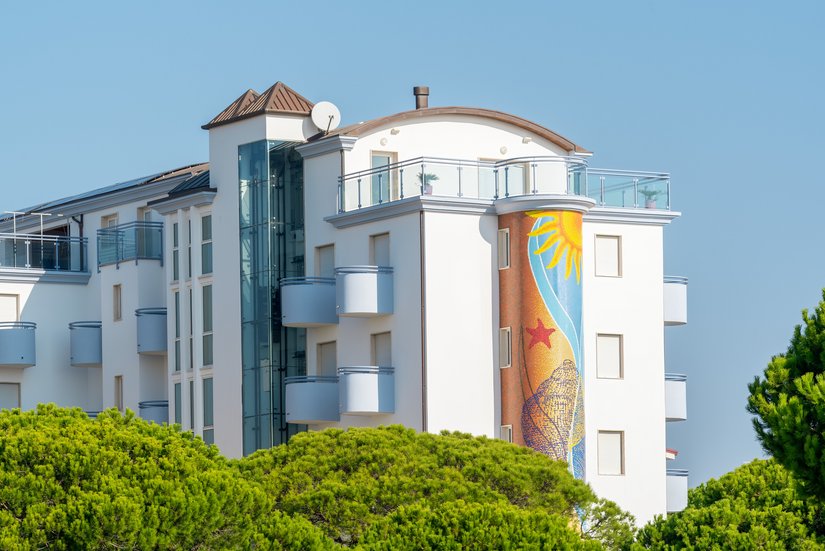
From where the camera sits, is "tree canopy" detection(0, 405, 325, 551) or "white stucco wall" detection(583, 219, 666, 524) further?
"white stucco wall" detection(583, 219, 666, 524)

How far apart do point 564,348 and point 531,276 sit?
→ 85.9 inches

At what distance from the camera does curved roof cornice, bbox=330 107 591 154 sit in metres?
64.5

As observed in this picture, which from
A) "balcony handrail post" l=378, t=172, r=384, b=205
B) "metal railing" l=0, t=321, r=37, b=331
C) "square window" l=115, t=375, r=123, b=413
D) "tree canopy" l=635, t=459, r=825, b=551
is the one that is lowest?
"tree canopy" l=635, t=459, r=825, b=551

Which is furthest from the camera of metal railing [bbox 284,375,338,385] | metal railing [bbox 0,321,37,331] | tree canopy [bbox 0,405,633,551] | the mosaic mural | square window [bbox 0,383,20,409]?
square window [bbox 0,383,20,409]

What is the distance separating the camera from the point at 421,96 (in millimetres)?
68000

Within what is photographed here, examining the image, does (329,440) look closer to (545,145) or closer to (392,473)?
(392,473)

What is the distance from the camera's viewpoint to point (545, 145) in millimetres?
67500

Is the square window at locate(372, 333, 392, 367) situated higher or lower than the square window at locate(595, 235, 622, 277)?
lower

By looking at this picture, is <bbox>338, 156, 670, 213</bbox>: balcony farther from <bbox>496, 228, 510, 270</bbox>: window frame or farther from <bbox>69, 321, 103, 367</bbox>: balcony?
<bbox>69, 321, 103, 367</bbox>: balcony

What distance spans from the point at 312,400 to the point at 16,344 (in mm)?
13377

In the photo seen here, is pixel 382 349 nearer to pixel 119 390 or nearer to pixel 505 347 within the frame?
pixel 505 347

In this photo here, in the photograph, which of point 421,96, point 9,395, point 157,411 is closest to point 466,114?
point 421,96

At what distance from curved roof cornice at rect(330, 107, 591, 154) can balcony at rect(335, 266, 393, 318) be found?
4.37 metres

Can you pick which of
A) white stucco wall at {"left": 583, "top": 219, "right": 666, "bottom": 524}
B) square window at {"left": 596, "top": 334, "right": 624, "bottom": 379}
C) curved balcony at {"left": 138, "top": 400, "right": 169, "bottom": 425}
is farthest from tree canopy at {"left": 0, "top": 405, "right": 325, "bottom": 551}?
curved balcony at {"left": 138, "top": 400, "right": 169, "bottom": 425}
